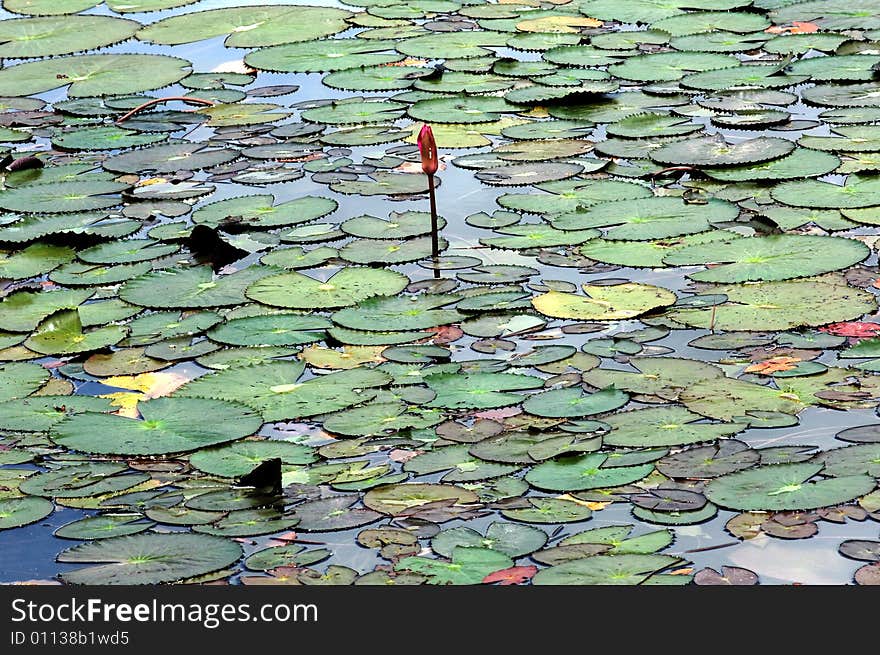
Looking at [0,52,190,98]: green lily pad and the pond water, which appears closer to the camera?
the pond water

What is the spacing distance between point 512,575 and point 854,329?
1.84 m

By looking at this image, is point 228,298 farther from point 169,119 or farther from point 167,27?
point 167,27

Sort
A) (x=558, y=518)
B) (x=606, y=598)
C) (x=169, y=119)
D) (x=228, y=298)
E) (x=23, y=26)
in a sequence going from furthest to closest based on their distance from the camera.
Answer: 1. (x=23, y=26)
2. (x=169, y=119)
3. (x=228, y=298)
4. (x=558, y=518)
5. (x=606, y=598)

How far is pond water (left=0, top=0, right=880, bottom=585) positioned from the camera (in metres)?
3.84

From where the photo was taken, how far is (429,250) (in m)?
5.72

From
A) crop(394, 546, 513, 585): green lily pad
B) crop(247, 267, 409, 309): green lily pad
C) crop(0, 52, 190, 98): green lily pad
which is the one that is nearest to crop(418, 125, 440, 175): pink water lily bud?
crop(247, 267, 409, 309): green lily pad

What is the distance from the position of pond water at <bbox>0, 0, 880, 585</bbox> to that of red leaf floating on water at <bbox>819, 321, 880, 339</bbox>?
2cm

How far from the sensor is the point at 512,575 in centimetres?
362

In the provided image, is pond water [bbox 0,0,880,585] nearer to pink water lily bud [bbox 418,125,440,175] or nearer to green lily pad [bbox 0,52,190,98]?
green lily pad [bbox 0,52,190,98]

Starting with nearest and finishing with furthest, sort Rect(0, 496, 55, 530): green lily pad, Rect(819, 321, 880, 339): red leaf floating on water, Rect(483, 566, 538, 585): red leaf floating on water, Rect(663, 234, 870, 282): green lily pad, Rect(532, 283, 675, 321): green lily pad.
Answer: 1. Rect(483, 566, 538, 585): red leaf floating on water
2. Rect(0, 496, 55, 530): green lily pad
3. Rect(819, 321, 880, 339): red leaf floating on water
4. Rect(532, 283, 675, 321): green lily pad
5. Rect(663, 234, 870, 282): green lily pad

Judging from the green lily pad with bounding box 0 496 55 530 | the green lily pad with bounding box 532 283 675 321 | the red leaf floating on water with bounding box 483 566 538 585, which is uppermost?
the green lily pad with bounding box 532 283 675 321

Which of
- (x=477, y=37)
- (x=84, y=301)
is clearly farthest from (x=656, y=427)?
(x=477, y=37)

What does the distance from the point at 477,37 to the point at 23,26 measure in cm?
301

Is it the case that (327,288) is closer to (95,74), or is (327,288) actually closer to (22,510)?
(22,510)
